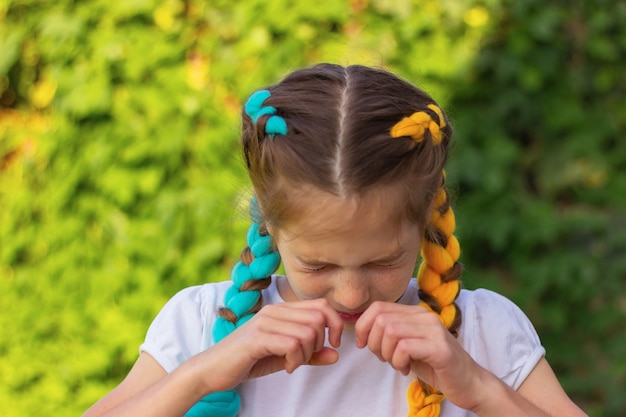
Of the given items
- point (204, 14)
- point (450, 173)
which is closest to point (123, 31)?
point (204, 14)

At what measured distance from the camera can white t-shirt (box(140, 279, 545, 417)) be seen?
→ 2.35 m

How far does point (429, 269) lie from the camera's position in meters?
2.35

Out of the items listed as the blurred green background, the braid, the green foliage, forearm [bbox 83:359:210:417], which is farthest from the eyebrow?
the green foliage

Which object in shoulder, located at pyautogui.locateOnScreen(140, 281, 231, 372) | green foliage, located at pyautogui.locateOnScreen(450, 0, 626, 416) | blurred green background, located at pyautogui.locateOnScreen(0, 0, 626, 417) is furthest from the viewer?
green foliage, located at pyautogui.locateOnScreen(450, 0, 626, 416)

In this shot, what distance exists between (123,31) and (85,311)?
122cm

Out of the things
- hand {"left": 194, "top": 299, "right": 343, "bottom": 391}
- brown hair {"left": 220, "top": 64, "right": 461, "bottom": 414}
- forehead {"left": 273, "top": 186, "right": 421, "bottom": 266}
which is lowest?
hand {"left": 194, "top": 299, "right": 343, "bottom": 391}

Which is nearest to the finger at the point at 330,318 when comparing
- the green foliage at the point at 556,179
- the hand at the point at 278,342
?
the hand at the point at 278,342

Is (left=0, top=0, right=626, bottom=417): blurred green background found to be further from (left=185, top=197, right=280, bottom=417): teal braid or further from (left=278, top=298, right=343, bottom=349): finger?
(left=278, top=298, right=343, bottom=349): finger

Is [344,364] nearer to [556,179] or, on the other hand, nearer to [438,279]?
[438,279]

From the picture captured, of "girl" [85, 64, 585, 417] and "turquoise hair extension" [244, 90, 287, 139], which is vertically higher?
"turquoise hair extension" [244, 90, 287, 139]

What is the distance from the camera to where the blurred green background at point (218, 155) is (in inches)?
154

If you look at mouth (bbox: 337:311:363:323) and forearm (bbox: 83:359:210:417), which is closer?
forearm (bbox: 83:359:210:417)

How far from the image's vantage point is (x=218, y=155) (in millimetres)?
3898

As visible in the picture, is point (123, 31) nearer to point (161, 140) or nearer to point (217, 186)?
point (161, 140)
